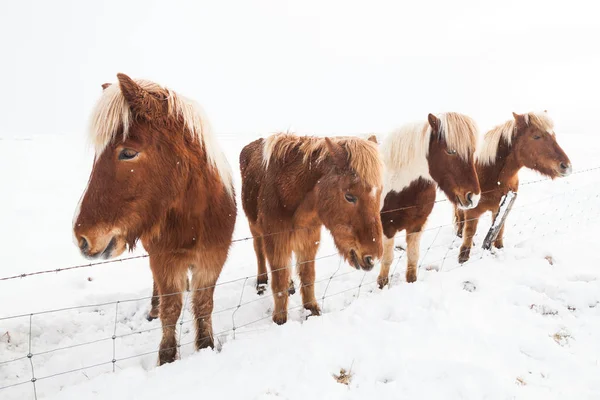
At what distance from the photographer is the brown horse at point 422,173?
13.0 ft

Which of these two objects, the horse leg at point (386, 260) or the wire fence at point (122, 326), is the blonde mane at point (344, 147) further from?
the horse leg at point (386, 260)

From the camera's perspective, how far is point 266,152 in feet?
11.9

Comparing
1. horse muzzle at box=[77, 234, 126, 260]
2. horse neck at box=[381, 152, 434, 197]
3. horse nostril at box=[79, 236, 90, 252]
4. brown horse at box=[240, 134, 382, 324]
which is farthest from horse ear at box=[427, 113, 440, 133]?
horse nostril at box=[79, 236, 90, 252]

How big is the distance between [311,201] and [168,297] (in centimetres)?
156

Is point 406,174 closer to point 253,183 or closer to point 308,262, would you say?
point 308,262

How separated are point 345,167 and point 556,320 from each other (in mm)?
2686

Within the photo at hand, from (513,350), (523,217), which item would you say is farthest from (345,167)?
(523,217)

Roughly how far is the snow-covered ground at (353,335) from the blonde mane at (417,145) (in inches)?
54.0

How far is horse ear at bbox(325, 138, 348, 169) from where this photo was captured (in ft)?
9.92

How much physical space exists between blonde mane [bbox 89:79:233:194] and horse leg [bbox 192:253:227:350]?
0.67 m

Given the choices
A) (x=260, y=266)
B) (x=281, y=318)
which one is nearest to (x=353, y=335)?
(x=281, y=318)

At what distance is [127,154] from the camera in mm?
2271

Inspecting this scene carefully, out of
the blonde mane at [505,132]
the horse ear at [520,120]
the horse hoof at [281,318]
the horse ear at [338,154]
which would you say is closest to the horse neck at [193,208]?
the horse ear at [338,154]

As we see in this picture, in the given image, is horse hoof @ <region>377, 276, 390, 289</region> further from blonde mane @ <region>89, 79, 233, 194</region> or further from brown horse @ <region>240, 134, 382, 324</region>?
blonde mane @ <region>89, 79, 233, 194</region>
